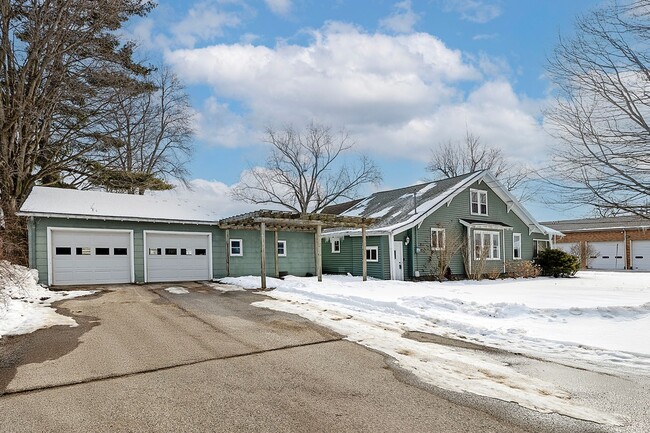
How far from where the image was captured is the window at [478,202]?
Result: 2227 centimetres

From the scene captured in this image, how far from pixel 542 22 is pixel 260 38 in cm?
824

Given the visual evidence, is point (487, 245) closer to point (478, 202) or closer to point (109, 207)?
point (478, 202)

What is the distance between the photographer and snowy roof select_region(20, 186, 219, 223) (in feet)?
48.8

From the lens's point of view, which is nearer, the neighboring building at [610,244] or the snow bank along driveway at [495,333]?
the snow bank along driveway at [495,333]

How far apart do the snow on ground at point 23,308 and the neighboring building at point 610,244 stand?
32035mm

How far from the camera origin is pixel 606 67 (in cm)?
1011

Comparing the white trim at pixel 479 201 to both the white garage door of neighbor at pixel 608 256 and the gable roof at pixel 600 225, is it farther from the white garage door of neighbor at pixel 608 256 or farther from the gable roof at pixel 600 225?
the white garage door of neighbor at pixel 608 256

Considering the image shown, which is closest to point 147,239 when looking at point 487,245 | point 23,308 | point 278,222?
point 278,222

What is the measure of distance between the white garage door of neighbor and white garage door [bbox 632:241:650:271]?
674 millimetres

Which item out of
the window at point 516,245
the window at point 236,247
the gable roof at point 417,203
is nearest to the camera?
the window at point 236,247

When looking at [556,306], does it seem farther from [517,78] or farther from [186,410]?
[186,410]

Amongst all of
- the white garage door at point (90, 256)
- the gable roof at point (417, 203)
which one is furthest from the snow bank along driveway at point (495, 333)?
the gable roof at point (417, 203)

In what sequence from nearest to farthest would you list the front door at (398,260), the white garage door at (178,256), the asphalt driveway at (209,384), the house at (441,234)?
the asphalt driveway at (209,384), the white garage door at (178,256), the front door at (398,260), the house at (441,234)

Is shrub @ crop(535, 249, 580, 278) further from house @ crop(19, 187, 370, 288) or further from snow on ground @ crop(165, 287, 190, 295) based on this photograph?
snow on ground @ crop(165, 287, 190, 295)
